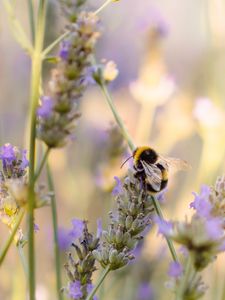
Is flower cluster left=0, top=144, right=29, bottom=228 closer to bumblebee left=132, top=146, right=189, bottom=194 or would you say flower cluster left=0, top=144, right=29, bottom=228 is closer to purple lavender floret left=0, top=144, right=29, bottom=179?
purple lavender floret left=0, top=144, right=29, bottom=179

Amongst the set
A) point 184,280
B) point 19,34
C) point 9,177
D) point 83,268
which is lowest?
point 184,280

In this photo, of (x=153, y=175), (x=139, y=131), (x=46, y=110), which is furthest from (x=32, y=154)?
(x=139, y=131)

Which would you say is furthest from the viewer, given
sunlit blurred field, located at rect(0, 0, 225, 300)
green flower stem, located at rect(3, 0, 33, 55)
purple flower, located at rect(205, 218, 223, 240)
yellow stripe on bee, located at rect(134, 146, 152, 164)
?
sunlit blurred field, located at rect(0, 0, 225, 300)

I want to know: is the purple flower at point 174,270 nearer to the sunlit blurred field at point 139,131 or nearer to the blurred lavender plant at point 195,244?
the blurred lavender plant at point 195,244

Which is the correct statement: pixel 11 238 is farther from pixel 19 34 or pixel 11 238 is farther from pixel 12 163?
pixel 19 34

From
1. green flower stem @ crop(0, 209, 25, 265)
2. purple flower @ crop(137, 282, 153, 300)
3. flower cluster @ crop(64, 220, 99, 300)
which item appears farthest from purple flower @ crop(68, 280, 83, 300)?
purple flower @ crop(137, 282, 153, 300)

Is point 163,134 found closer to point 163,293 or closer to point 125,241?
point 163,293

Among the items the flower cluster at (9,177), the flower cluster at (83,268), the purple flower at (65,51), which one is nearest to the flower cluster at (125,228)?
the flower cluster at (83,268)
